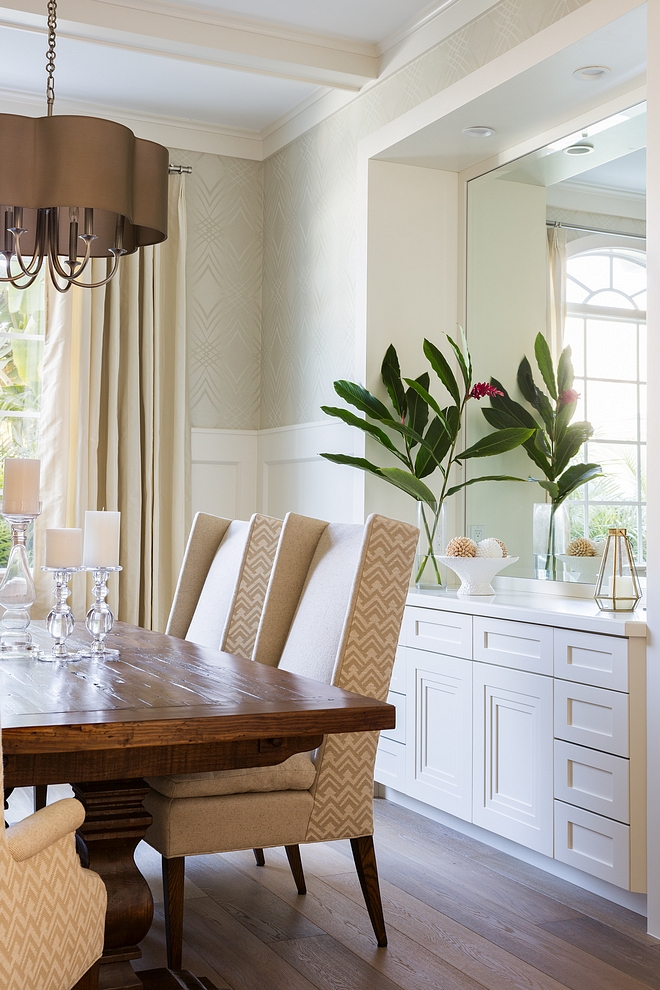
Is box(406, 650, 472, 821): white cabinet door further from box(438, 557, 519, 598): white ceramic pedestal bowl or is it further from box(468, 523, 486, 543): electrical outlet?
box(468, 523, 486, 543): electrical outlet

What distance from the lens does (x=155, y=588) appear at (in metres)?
4.62

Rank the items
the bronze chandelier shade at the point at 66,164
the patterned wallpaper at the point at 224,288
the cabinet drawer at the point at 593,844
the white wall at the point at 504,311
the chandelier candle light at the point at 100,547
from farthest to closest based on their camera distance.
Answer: the patterned wallpaper at the point at 224,288
the white wall at the point at 504,311
the cabinet drawer at the point at 593,844
the bronze chandelier shade at the point at 66,164
the chandelier candle light at the point at 100,547

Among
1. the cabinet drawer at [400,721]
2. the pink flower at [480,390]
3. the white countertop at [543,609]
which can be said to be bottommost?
the cabinet drawer at [400,721]

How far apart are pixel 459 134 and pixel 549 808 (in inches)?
95.4

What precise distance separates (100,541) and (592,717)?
1.40 m

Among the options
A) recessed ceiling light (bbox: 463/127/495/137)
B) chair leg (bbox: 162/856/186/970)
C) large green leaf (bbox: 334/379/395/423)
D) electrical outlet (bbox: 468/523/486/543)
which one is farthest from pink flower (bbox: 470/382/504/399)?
chair leg (bbox: 162/856/186/970)

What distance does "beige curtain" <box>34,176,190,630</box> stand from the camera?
449 centimetres

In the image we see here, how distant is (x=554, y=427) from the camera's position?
3.52 metres

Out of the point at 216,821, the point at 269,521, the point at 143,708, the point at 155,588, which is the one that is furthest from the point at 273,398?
the point at 143,708

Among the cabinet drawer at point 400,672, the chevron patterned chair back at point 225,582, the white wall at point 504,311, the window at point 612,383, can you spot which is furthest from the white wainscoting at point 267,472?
the window at point 612,383

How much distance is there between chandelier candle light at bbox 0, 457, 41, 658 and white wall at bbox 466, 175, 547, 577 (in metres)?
1.90

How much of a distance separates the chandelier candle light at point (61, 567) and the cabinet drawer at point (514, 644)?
1.34 metres

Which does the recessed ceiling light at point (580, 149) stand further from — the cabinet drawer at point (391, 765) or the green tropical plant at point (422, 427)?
the cabinet drawer at point (391, 765)

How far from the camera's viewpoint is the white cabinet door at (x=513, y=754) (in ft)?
9.43
